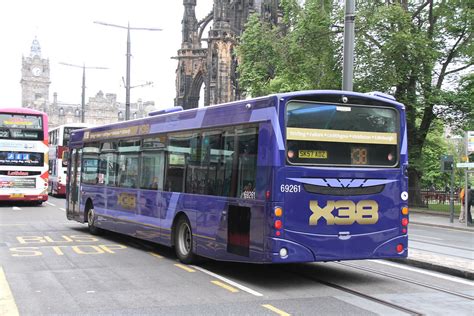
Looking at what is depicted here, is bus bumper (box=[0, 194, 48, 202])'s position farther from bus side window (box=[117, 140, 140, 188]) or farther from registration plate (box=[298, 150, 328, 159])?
registration plate (box=[298, 150, 328, 159])

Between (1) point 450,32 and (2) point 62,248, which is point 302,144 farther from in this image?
(1) point 450,32

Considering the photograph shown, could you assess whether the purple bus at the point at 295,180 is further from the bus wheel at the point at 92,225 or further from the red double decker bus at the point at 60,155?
the red double decker bus at the point at 60,155

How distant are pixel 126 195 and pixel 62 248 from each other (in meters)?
1.84

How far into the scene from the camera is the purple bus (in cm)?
835

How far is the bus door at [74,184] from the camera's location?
16812mm

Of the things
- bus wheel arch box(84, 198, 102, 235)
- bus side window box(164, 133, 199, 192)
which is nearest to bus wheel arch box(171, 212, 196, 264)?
bus side window box(164, 133, 199, 192)

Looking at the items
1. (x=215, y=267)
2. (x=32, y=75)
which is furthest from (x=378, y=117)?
(x=32, y=75)

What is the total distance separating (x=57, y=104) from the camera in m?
166

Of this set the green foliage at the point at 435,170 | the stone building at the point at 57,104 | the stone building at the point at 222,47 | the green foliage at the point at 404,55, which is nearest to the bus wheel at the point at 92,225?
Answer: the green foliage at the point at 404,55

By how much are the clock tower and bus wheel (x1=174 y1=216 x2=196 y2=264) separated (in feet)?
555

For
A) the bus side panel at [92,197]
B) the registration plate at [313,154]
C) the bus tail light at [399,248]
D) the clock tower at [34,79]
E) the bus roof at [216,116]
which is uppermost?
the clock tower at [34,79]

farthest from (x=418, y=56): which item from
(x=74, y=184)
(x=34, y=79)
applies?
(x=34, y=79)

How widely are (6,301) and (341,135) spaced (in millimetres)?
5234

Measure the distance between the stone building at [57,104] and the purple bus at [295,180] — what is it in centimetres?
14515
